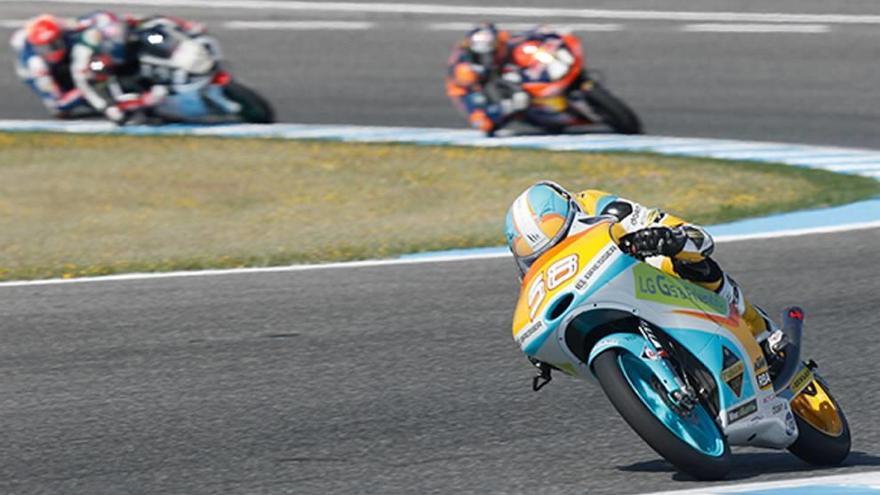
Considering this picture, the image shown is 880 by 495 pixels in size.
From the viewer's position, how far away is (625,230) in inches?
231

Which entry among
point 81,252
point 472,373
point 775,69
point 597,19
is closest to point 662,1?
point 597,19

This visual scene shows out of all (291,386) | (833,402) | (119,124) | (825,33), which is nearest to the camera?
(833,402)

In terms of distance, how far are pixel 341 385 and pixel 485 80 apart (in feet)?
28.4

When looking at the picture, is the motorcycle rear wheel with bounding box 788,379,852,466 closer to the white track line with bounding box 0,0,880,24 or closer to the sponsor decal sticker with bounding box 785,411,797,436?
the sponsor decal sticker with bounding box 785,411,797,436

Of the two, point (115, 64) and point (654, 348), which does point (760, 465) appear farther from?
point (115, 64)

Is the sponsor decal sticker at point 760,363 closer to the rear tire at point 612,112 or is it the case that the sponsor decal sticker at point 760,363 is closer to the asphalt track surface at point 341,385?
the asphalt track surface at point 341,385

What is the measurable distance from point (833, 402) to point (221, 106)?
1084cm

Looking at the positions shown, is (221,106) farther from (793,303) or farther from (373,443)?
(373,443)

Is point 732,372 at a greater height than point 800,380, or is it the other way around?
point 732,372

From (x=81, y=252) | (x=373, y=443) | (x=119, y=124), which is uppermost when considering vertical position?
(x=373, y=443)

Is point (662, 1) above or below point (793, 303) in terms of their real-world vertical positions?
below

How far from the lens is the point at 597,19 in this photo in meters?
18.6

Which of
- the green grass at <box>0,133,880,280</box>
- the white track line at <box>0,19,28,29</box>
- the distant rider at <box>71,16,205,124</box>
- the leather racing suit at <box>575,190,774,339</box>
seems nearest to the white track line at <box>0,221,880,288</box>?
the green grass at <box>0,133,880,280</box>

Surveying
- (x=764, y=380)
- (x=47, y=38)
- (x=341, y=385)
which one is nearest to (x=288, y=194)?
(x=47, y=38)
